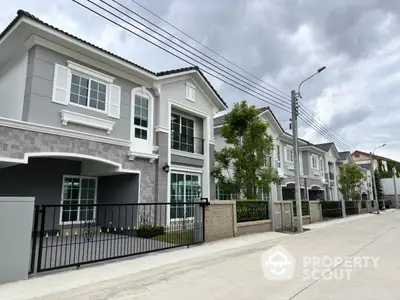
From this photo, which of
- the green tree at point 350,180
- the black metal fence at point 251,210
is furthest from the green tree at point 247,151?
the green tree at point 350,180

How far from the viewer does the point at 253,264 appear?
7.35m

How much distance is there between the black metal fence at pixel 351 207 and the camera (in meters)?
27.4

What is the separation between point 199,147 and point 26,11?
9586mm

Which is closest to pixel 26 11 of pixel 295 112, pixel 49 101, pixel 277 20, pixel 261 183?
pixel 49 101

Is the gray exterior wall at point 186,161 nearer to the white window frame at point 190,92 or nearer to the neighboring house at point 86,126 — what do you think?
the neighboring house at point 86,126

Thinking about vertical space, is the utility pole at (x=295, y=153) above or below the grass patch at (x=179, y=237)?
above

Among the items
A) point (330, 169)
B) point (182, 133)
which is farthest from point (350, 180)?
point (182, 133)

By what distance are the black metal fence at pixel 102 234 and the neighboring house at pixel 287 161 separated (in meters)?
9.23

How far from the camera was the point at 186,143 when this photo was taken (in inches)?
611

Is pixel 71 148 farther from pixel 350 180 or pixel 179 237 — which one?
pixel 350 180

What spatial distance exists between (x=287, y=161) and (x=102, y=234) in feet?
63.5

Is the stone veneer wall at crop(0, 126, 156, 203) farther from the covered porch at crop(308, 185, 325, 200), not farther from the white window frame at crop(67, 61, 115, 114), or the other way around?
the covered porch at crop(308, 185, 325, 200)

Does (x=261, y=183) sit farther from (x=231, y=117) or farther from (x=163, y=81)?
(x=163, y=81)

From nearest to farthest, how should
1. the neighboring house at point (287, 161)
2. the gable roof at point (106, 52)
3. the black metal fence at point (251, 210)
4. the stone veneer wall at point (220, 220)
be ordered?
the gable roof at point (106, 52) → the stone veneer wall at point (220, 220) → the black metal fence at point (251, 210) → the neighboring house at point (287, 161)
